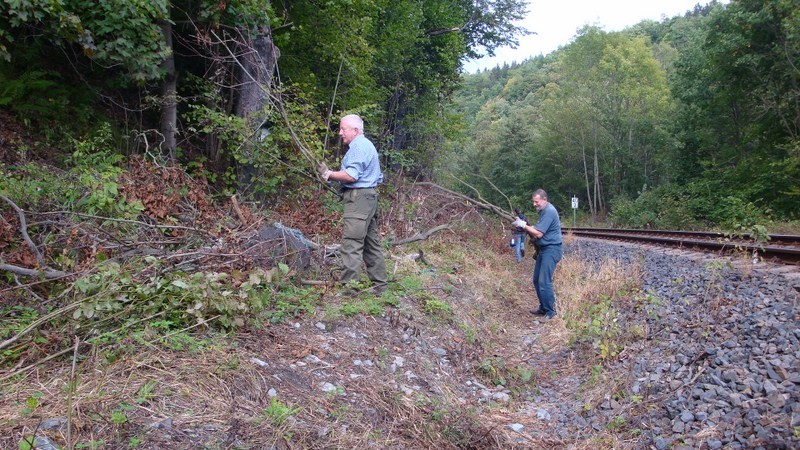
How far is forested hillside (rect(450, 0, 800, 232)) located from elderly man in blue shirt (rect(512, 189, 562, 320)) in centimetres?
364

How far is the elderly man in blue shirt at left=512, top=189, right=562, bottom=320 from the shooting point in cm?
749

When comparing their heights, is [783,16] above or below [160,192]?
above

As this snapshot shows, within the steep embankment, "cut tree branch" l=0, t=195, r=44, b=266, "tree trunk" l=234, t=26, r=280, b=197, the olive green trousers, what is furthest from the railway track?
"cut tree branch" l=0, t=195, r=44, b=266

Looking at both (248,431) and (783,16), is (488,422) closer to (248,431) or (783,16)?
(248,431)

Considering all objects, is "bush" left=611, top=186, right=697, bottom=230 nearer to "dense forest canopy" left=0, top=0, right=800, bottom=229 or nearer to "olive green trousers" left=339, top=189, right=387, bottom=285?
"dense forest canopy" left=0, top=0, right=800, bottom=229

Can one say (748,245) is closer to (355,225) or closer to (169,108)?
(355,225)

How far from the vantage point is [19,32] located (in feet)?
26.0

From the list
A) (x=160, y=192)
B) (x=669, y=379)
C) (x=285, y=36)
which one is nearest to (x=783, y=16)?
(x=285, y=36)

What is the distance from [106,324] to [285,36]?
7.31 m

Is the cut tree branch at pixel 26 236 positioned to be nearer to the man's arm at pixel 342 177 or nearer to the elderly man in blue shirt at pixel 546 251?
the man's arm at pixel 342 177

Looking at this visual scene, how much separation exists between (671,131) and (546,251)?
1230 inches

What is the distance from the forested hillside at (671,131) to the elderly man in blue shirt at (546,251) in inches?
143

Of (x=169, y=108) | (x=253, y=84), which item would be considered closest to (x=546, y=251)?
A: (x=253, y=84)

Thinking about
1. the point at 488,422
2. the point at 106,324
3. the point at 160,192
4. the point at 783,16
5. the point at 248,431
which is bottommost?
the point at 488,422
